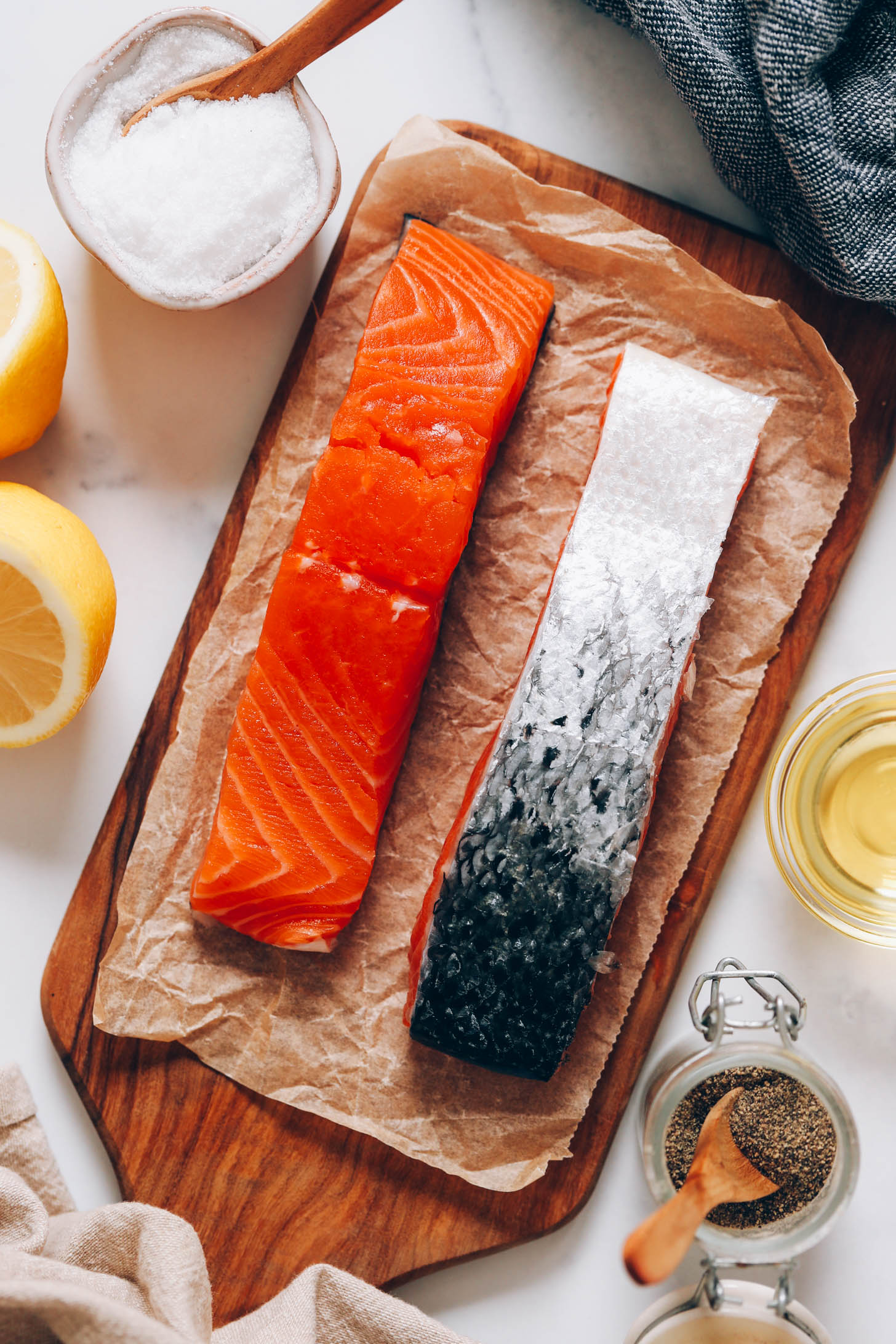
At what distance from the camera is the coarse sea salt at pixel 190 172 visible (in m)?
1.86

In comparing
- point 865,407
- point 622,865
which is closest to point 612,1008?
point 622,865

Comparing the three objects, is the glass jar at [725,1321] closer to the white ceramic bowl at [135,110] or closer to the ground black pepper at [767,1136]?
the ground black pepper at [767,1136]

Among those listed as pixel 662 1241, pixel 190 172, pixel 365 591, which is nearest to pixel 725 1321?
pixel 662 1241

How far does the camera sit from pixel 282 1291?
1.91m

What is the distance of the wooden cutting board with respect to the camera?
6.61ft

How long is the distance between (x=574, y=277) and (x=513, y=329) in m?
0.22

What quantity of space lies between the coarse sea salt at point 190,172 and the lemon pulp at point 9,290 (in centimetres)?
17

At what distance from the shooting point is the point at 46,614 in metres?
1.81

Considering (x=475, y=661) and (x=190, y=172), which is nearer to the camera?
(x=190, y=172)

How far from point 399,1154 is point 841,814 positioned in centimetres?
113

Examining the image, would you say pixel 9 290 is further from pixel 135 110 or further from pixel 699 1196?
pixel 699 1196

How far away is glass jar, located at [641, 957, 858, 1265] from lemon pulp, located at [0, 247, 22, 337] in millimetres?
1718

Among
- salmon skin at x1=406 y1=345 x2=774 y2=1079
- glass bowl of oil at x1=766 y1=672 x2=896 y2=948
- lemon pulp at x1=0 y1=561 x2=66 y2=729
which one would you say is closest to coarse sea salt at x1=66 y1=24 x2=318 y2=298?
lemon pulp at x1=0 y1=561 x2=66 y2=729

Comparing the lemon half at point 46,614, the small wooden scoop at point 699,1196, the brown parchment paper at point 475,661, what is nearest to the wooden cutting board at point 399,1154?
the brown parchment paper at point 475,661
